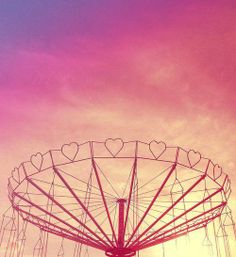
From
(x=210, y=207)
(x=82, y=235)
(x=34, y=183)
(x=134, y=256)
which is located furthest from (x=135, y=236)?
(x=34, y=183)

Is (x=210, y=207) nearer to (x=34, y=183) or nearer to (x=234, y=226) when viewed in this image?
(x=234, y=226)

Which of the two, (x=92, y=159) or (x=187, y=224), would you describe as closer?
(x=92, y=159)

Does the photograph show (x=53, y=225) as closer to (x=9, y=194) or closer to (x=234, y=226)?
(x=9, y=194)

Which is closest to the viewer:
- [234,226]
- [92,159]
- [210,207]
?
[92,159]

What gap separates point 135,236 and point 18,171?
8.73 m

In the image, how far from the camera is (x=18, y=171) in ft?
65.9

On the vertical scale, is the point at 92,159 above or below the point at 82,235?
above

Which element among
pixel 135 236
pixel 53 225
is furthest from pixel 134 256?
pixel 53 225

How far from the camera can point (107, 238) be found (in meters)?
20.9

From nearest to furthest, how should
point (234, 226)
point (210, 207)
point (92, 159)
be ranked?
point (92, 159) → point (234, 226) → point (210, 207)

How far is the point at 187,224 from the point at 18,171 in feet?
38.3

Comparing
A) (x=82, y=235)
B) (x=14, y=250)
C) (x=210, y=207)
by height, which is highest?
(x=210, y=207)

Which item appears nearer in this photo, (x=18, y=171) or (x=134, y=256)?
(x=18, y=171)

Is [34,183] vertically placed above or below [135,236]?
above
